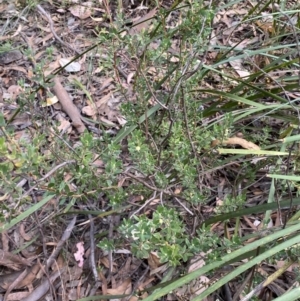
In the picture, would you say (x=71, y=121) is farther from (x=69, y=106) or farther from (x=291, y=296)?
(x=291, y=296)

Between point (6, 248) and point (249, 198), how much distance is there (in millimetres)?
727

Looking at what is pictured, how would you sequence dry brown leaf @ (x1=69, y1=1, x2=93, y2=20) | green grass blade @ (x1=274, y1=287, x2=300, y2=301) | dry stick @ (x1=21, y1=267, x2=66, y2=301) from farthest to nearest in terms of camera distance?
1. dry brown leaf @ (x1=69, y1=1, x2=93, y2=20)
2. dry stick @ (x1=21, y1=267, x2=66, y2=301)
3. green grass blade @ (x1=274, y1=287, x2=300, y2=301)

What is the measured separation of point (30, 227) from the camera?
4.38ft

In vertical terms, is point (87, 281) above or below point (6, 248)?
below

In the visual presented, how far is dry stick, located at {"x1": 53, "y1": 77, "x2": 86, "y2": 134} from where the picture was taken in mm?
1569

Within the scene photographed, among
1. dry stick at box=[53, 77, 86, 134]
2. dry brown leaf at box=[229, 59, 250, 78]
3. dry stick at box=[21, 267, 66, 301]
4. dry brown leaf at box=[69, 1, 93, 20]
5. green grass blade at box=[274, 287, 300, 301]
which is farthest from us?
dry brown leaf at box=[69, 1, 93, 20]

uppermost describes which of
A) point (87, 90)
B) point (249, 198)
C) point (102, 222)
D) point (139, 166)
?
point (139, 166)

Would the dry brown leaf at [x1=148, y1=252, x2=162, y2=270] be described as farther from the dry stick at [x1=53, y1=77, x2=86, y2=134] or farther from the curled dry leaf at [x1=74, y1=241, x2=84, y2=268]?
the dry stick at [x1=53, y1=77, x2=86, y2=134]

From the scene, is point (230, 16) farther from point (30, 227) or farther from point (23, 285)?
point (23, 285)

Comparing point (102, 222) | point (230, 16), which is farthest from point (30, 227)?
point (230, 16)

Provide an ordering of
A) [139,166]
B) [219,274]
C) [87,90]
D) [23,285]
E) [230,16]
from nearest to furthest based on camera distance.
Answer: [139,166] → [219,274] → [23,285] → [87,90] → [230,16]

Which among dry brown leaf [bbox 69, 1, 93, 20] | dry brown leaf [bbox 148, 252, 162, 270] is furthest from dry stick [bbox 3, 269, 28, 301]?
dry brown leaf [bbox 69, 1, 93, 20]

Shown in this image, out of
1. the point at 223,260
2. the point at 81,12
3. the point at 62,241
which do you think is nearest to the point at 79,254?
the point at 62,241

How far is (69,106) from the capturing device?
5.36 ft
